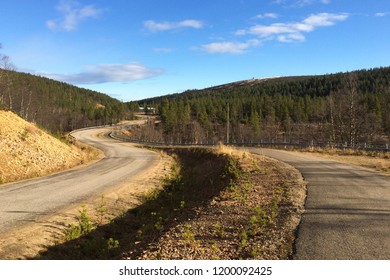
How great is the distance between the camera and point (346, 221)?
7074 millimetres

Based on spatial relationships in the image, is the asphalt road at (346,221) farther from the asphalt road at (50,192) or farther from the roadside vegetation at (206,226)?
the asphalt road at (50,192)

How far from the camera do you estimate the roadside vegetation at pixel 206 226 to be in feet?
18.9

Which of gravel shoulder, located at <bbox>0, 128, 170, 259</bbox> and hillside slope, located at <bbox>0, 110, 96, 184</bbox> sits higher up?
hillside slope, located at <bbox>0, 110, 96, 184</bbox>

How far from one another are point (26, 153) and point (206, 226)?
1631 centimetres

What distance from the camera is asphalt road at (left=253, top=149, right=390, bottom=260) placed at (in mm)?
5355

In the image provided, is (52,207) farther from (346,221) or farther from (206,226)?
(346,221)

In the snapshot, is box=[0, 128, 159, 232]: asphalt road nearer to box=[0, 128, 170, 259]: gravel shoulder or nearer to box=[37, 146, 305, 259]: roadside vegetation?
box=[0, 128, 170, 259]: gravel shoulder

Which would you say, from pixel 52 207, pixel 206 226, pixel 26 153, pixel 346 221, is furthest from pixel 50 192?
pixel 346 221

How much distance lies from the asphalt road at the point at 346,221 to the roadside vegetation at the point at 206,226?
0.32 metres

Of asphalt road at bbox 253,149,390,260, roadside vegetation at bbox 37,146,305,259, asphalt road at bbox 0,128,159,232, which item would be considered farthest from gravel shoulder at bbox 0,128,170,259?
asphalt road at bbox 253,149,390,260

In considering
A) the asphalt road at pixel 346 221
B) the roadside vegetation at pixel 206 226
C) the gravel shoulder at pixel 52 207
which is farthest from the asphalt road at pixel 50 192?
the asphalt road at pixel 346 221

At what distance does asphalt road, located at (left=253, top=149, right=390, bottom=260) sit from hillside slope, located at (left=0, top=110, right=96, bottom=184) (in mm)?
14411
